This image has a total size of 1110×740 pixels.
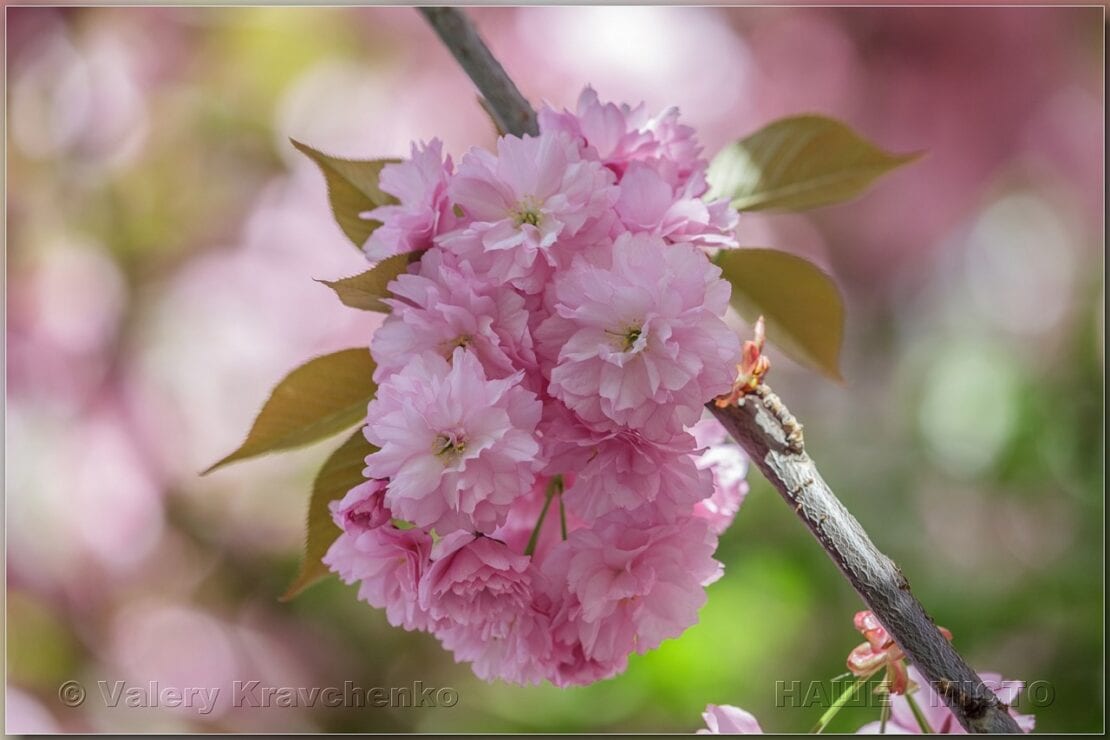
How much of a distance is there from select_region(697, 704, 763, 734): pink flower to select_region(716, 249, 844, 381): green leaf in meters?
0.21

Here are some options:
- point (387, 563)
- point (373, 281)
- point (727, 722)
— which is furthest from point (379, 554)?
point (727, 722)

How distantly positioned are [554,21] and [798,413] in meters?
0.59

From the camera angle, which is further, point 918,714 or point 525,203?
point 918,714

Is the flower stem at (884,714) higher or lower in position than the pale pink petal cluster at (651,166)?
lower

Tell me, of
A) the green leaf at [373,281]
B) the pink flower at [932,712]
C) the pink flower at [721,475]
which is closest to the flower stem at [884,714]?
the pink flower at [932,712]

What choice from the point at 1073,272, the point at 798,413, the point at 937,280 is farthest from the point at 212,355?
the point at 1073,272

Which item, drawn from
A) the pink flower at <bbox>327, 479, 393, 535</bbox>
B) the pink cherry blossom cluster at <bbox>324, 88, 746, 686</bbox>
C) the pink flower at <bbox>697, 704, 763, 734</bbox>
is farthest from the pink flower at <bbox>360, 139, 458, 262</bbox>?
the pink flower at <bbox>697, 704, 763, 734</bbox>

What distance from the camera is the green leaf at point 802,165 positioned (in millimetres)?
559

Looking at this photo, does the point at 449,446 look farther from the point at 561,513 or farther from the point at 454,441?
the point at 561,513

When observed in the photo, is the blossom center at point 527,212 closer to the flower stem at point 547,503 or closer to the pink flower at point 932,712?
the flower stem at point 547,503

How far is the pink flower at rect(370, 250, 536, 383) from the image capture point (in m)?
0.39

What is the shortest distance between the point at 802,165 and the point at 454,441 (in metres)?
0.30

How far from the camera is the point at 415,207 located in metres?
0.43

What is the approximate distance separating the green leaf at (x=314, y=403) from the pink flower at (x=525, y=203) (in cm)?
11
